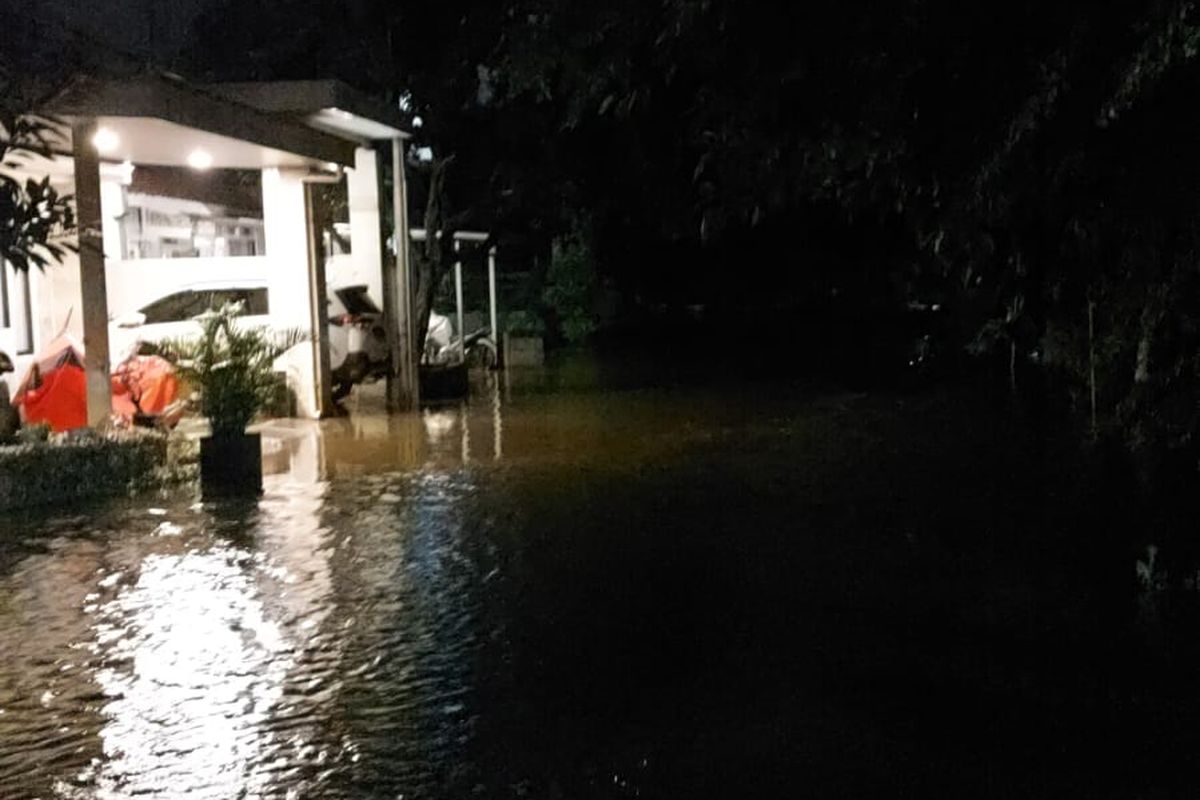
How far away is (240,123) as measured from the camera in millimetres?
14375

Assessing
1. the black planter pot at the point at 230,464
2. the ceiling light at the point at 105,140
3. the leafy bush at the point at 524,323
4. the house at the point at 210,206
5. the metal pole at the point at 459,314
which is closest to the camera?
the black planter pot at the point at 230,464

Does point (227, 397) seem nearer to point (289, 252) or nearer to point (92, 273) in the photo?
point (92, 273)

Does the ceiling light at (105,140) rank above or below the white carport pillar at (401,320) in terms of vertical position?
above

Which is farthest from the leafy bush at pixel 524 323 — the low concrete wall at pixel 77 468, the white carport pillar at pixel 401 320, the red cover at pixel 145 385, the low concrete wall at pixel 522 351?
the low concrete wall at pixel 77 468

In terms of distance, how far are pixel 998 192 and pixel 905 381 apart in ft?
49.7

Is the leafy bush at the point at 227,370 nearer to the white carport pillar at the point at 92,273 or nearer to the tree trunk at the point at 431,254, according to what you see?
the white carport pillar at the point at 92,273

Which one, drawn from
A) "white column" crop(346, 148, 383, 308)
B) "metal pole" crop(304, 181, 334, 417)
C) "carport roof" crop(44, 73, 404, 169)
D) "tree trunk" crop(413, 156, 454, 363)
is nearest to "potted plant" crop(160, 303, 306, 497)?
"carport roof" crop(44, 73, 404, 169)

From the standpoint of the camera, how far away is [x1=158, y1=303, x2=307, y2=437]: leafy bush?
12.2 m

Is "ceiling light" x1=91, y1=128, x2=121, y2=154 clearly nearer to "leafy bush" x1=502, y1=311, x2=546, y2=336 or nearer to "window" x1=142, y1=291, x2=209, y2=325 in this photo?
"window" x1=142, y1=291, x2=209, y2=325

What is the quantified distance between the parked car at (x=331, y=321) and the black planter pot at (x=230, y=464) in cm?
383

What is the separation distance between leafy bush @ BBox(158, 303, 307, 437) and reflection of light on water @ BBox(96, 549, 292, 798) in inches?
117

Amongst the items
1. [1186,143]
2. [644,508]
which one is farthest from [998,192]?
[644,508]

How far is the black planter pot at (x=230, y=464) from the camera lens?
40.1 feet

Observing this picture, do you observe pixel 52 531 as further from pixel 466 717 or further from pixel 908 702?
pixel 908 702
